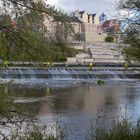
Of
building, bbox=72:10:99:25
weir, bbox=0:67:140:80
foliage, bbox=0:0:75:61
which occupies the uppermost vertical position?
building, bbox=72:10:99:25

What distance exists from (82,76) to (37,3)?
4861 cm

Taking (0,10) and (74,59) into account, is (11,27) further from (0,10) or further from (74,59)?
(74,59)

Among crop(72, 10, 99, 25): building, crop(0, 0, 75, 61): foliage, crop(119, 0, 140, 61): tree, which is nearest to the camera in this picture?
crop(0, 0, 75, 61): foliage

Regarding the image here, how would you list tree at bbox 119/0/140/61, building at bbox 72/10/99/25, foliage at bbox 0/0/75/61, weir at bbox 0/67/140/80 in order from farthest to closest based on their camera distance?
weir at bbox 0/67/140/80, tree at bbox 119/0/140/61, building at bbox 72/10/99/25, foliage at bbox 0/0/75/61

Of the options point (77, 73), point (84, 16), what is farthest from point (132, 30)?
point (84, 16)

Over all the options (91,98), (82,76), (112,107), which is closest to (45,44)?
(112,107)

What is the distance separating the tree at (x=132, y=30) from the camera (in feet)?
39.6

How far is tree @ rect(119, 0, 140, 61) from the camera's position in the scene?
12.1m

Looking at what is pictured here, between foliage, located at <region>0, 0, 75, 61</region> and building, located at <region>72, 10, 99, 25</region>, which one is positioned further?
building, located at <region>72, 10, 99, 25</region>

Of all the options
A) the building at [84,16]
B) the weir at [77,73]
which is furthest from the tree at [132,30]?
the weir at [77,73]

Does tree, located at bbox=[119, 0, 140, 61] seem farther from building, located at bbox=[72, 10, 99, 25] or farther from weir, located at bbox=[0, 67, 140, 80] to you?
weir, located at bbox=[0, 67, 140, 80]

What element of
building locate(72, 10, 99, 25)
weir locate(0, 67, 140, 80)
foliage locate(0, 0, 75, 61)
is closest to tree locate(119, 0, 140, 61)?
building locate(72, 10, 99, 25)

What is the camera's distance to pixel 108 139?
1015 centimetres

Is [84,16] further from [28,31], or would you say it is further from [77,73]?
[28,31]
